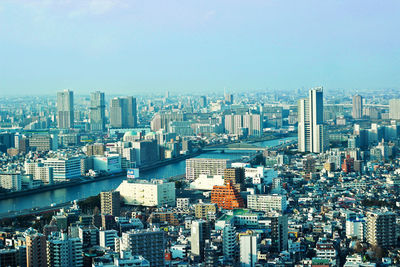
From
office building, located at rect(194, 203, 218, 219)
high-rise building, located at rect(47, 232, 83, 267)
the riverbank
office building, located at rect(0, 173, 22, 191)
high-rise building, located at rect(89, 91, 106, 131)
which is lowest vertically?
the riverbank

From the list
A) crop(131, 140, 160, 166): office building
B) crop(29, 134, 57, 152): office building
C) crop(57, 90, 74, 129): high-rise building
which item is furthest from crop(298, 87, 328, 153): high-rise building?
crop(57, 90, 74, 129): high-rise building

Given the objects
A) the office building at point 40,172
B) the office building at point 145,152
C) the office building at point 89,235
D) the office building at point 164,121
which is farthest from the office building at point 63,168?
the office building at point 164,121

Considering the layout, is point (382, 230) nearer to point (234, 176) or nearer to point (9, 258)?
point (9, 258)

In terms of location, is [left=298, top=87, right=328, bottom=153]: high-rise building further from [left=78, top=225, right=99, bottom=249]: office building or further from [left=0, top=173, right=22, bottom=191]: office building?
[left=78, top=225, right=99, bottom=249]: office building

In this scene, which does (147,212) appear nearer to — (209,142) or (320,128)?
(320,128)

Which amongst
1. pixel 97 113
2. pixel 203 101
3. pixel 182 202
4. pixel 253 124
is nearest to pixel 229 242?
pixel 182 202

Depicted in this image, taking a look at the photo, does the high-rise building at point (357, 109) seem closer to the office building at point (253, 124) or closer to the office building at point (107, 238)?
the office building at point (253, 124)

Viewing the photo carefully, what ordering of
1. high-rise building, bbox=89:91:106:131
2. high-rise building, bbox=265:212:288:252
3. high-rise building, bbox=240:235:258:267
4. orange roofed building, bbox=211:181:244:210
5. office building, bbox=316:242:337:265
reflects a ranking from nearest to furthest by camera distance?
high-rise building, bbox=240:235:258:267, office building, bbox=316:242:337:265, high-rise building, bbox=265:212:288:252, orange roofed building, bbox=211:181:244:210, high-rise building, bbox=89:91:106:131
